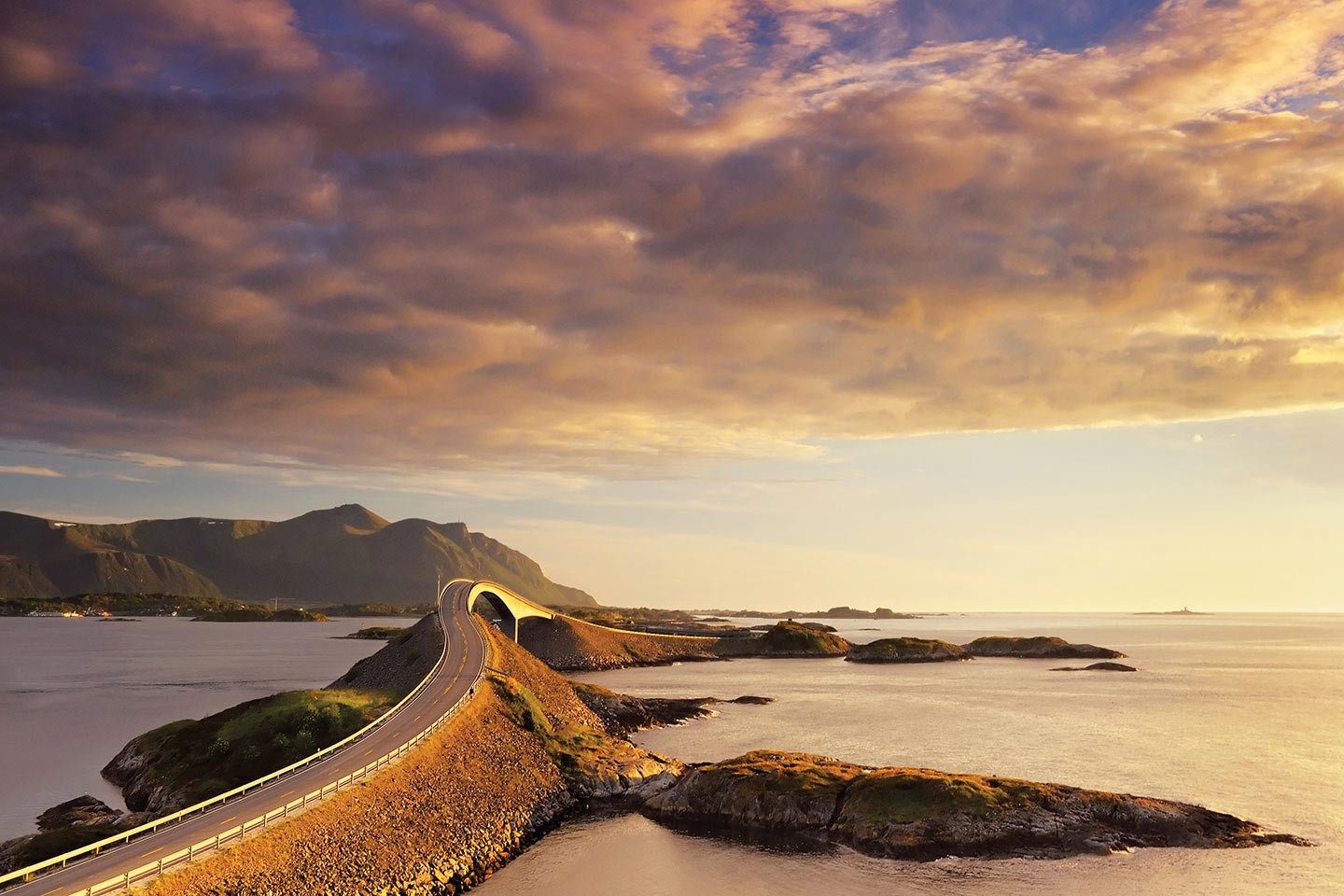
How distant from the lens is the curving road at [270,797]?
124ft

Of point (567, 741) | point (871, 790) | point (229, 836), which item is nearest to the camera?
point (229, 836)

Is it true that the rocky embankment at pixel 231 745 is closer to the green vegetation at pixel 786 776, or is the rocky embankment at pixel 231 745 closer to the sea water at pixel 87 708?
the sea water at pixel 87 708

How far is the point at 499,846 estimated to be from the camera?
57656 millimetres

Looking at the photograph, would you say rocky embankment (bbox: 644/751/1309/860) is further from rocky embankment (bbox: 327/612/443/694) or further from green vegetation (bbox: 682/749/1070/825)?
rocky embankment (bbox: 327/612/443/694)

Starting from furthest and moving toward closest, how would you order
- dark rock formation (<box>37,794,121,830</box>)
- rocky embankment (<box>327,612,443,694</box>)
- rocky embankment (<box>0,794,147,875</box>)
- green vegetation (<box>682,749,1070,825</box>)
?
rocky embankment (<box>327,612,443,694</box>) < green vegetation (<box>682,749,1070,825</box>) < dark rock formation (<box>37,794,121,830</box>) < rocky embankment (<box>0,794,147,875</box>)

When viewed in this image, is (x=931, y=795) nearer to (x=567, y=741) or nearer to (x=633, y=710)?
(x=567, y=741)

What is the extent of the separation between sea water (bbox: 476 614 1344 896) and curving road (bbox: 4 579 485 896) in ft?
45.4

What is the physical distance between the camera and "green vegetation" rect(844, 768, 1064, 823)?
2365 inches

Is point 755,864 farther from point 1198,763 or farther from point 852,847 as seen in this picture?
point 1198,763

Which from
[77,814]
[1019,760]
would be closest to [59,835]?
[77,814]

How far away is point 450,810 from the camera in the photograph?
58.9 meters

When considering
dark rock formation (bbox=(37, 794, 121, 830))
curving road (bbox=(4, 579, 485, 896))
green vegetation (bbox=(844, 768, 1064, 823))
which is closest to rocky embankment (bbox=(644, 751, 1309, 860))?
green vegetation (bbox=(844, 768, 1064, 823))

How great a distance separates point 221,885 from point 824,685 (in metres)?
138

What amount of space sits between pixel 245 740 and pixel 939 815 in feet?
181
